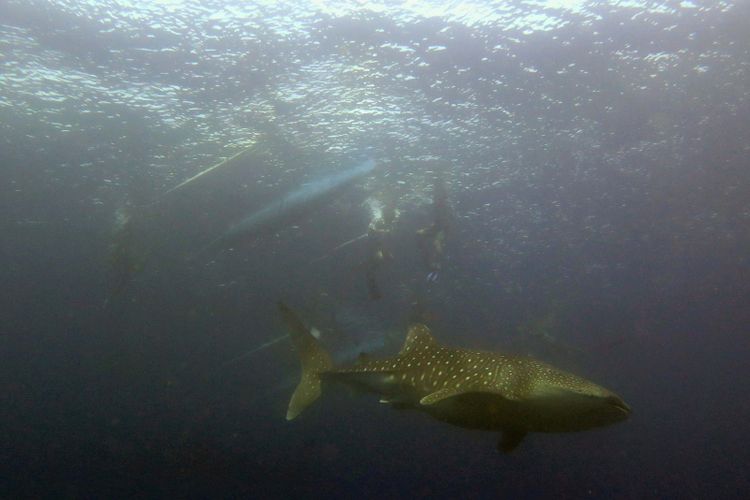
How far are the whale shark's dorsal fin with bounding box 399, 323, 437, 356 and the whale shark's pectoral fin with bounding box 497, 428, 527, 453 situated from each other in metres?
1.34

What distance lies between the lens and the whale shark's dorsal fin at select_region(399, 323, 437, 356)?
669 centimetres

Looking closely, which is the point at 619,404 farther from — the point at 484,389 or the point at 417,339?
the point at 417,339

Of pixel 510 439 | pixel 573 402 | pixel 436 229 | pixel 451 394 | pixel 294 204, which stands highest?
pixel 573 402

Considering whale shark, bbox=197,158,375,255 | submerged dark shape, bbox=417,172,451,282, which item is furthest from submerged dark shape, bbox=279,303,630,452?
submerged dark shape, bbox=417,172,451,282

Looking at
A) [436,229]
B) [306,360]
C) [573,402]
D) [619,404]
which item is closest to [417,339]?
[306,360]

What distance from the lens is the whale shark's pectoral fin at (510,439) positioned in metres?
6.05

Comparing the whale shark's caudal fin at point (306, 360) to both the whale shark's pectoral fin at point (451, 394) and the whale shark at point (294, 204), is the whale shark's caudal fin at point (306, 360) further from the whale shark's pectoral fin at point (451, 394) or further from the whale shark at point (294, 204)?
the whale shark at point (294, 204)

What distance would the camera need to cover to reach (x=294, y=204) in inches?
910

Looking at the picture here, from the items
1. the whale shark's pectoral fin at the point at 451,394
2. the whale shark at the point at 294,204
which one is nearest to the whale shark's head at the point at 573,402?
the whale shark's pectoral fin at the point at 451,394

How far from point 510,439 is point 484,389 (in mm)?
1374

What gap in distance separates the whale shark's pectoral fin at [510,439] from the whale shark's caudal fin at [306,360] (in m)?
2.56

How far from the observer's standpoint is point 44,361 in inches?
2275

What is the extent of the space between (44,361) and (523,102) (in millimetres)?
60840

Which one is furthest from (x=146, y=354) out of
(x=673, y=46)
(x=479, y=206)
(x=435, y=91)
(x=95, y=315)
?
(x=673, y=46)
